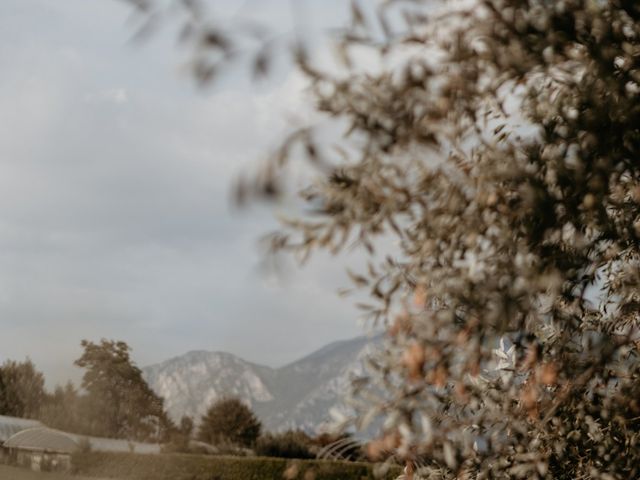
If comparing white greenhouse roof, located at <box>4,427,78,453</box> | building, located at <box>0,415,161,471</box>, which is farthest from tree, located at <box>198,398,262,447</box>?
white greenhouse roof, located at <box>4,427,78,453</box>

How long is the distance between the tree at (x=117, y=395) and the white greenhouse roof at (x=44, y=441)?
72.5 ft

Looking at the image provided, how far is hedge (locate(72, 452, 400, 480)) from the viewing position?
104 feet

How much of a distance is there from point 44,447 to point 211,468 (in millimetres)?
19498

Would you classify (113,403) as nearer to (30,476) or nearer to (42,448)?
(42,448)

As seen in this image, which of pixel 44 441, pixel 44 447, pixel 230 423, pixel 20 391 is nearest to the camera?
pixel 44 447

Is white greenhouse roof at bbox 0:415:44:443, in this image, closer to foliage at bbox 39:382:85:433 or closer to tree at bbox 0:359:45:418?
foliage at bbox 39:382:85:433

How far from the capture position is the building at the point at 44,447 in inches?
1916

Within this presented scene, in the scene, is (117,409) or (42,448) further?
(117,409)

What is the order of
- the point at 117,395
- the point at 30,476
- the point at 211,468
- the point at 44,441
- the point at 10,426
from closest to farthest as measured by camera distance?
1. the point at 211,468
2. the point at 30,476
3. the point at 44,441
4. the point at 10,426
5. the point at 117,395

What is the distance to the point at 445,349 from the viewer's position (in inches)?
200

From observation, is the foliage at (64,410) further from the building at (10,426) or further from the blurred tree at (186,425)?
the blurred tree at (186,425)

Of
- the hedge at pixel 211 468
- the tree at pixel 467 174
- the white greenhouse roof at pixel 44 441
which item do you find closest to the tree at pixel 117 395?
the white greenhouse roof at pixel 44 441

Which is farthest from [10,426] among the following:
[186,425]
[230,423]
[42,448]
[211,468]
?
[211,468]

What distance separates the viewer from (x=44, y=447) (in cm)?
5012
